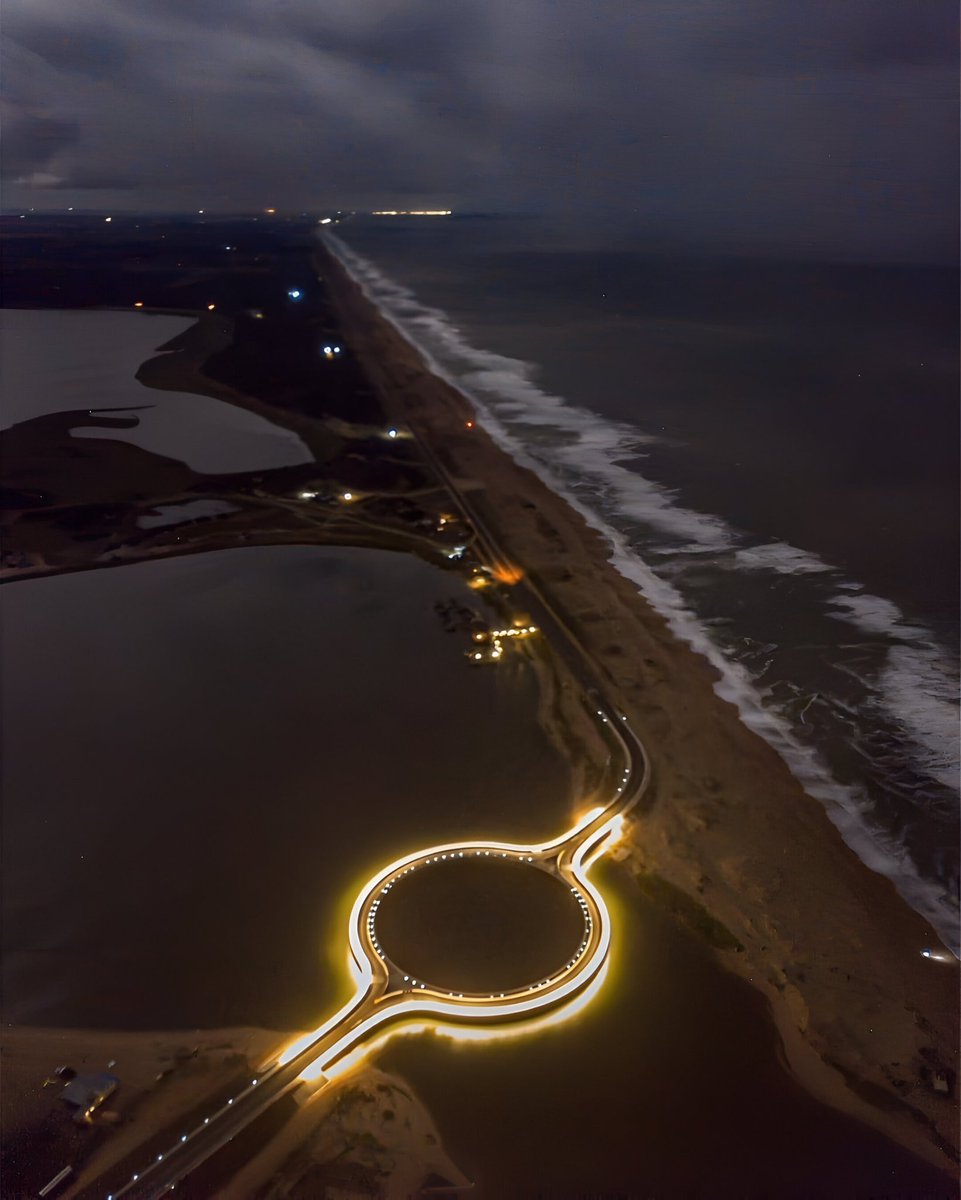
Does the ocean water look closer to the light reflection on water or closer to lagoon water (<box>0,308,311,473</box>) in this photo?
the light reflection on water

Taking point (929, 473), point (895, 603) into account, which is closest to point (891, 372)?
point (929, 473)

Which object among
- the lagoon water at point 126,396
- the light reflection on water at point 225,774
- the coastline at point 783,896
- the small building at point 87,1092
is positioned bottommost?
the coastline at point 783,896

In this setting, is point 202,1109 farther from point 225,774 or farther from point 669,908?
point 669,908

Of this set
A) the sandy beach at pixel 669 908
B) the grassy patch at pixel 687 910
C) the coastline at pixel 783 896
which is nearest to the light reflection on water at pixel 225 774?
the sandy beach at pixel 669 908

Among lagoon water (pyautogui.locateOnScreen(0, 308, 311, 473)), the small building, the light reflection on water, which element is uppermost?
lagoon water (pyautogui.locateOnScreen(0, 308, 311, 473))

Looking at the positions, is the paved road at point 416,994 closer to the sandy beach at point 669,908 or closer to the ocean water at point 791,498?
the sandy beach at point 669,908

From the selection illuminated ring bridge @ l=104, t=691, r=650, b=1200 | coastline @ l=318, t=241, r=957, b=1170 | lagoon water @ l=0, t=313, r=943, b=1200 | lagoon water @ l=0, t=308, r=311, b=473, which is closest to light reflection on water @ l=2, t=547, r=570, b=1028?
lagoon water @ l=0, t=313, r=943, b=1200
